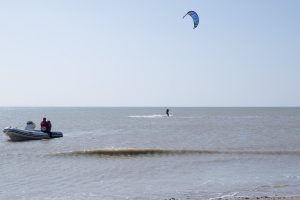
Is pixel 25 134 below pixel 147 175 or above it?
above

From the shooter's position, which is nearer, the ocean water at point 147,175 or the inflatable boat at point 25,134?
the ocean water at point 147,175

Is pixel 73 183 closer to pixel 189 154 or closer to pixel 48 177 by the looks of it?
pixel 48 177

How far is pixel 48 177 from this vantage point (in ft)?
54.4

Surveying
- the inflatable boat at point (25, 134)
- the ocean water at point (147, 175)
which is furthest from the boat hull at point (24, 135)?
the ocean water at point (147, 175)

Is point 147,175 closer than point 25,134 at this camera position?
Yes

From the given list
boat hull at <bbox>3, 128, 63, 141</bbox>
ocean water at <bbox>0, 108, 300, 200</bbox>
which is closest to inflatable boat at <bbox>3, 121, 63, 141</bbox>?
boat hull at <bbox>3, 128, 63, 141</bbox>

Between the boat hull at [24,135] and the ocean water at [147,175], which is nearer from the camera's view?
the ocean water at [147,175]

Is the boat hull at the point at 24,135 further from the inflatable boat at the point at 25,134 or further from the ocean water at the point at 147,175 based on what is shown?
the ocean water at the point at 147,175

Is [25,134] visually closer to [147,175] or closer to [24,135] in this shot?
[24,135]

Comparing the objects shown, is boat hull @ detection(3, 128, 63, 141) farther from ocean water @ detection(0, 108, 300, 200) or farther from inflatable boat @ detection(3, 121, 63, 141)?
ocean water @ detection(0, 108, 300, 200)

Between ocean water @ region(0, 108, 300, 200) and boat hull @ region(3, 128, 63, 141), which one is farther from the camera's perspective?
boat hull @ region(3, 128, 63, 141)

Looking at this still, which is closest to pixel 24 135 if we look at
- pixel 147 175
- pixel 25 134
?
pixel 25 134

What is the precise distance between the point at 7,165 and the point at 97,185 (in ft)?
23.3

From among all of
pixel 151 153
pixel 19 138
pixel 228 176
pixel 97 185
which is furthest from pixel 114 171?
pixel 19 138
